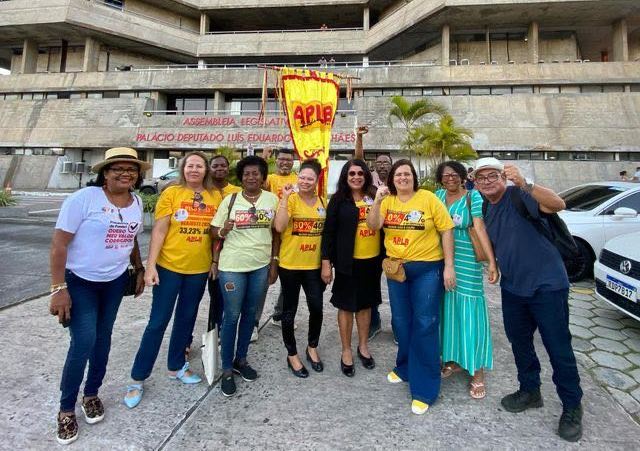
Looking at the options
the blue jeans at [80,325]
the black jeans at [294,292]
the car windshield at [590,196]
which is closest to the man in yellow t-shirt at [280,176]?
the black jeans at [294,292]

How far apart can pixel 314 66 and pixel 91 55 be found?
58.5ft

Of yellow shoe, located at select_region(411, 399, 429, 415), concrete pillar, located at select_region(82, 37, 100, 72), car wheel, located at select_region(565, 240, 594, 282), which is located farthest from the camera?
concrete pillar, located at select_region(82, 37, 100, 72)

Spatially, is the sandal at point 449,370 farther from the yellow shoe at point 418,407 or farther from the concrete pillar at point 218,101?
the concrete pillar at point 218,101

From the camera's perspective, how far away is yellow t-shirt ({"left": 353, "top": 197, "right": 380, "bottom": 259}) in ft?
9.17

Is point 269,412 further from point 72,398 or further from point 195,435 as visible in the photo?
point 72,398

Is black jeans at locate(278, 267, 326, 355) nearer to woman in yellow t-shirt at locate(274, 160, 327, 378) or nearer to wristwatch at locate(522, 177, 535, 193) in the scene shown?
woman in yellow t-shirt at locate(274, 160, 327, 378)

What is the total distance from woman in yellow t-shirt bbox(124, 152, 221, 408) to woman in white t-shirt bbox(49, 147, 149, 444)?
201 mm

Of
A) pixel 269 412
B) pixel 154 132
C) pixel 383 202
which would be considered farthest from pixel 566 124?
pixel 154 132

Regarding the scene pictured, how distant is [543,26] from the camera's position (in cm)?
2309

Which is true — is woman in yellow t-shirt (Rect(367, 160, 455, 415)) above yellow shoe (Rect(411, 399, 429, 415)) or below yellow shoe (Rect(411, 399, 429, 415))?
above

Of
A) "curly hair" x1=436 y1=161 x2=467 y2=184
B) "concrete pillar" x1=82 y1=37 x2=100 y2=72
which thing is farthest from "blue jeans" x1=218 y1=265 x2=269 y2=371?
"concrete pillar" x1=82 y1=37 x2=100 y2=72

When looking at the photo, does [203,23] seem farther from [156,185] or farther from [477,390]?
[477,390]

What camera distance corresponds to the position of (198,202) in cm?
258

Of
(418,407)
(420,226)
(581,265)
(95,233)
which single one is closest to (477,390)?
(418,407)
